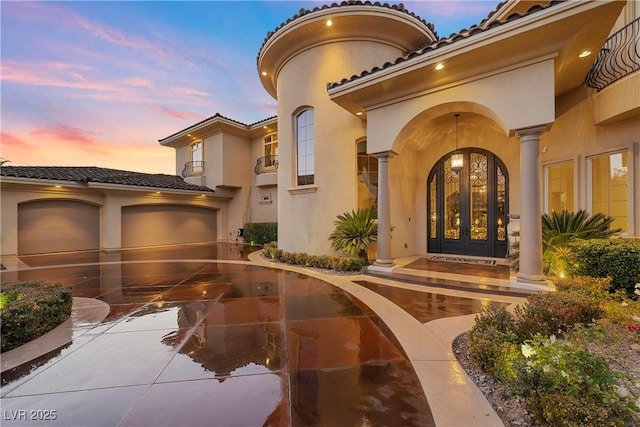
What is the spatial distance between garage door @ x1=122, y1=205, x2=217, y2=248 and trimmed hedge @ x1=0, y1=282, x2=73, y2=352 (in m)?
10.7

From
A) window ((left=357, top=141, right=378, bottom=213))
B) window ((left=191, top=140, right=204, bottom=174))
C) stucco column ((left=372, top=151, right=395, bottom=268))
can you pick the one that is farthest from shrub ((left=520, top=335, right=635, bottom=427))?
window ((left=191, top=140, right=204, bottom=174))

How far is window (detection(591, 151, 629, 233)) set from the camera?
6301mm

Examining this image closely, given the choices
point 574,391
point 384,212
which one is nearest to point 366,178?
point 384,212

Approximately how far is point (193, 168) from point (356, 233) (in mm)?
14498

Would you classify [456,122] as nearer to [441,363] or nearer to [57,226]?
[441,363]

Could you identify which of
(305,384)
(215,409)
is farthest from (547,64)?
(215,409)

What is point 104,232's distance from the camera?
13.5m

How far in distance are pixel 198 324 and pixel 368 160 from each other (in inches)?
270

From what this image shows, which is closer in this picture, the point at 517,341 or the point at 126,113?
the point at 517,341

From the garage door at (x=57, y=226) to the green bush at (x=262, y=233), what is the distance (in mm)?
7781

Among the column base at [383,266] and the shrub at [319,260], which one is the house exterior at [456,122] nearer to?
the column base at [383,266]

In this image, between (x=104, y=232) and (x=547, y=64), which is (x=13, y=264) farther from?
(x=547, y=64)

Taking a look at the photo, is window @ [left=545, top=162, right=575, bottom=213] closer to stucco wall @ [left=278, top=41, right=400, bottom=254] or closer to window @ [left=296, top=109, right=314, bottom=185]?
stucco wall @ [left=278, top=41, right=400, bottom=254]

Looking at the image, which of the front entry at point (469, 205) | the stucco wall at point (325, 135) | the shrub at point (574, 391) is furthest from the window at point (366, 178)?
the shrub at point (574, 391)
